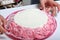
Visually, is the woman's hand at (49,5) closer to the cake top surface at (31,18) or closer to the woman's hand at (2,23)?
the cake top surface at (31,18)

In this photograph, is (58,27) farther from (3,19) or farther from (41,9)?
(3,19)

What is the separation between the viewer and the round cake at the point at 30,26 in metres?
0.50

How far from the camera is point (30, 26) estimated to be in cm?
51

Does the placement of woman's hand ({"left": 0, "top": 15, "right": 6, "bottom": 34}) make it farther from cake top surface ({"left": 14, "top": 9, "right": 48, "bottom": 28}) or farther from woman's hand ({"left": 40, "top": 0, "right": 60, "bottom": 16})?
woman's hand ({"left": 40, "top": 0, "right": 60, "bottom": 16})

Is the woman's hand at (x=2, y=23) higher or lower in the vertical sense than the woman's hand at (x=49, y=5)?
lower

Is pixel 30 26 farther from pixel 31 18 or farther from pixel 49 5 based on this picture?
pixel 49 5

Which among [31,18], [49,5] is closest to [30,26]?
[31,18]

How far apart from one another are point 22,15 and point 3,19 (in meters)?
0.08

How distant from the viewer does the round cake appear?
50 centimetres

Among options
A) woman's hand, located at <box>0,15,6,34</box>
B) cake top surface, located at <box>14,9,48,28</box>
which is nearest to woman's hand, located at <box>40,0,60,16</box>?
cake top surface, located at <box>14,9,48,28</box>

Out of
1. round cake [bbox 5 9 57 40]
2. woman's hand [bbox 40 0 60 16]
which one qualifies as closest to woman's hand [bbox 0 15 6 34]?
round cake [bbox 5 9 57 40]

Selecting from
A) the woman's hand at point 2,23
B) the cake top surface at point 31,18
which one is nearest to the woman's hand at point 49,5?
the cake top surface at point 31,18

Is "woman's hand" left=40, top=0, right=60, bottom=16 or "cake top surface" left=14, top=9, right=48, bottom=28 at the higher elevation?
"woman's hand" left=40, top=0, right=60, bottom=16

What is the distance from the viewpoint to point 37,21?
52cm
